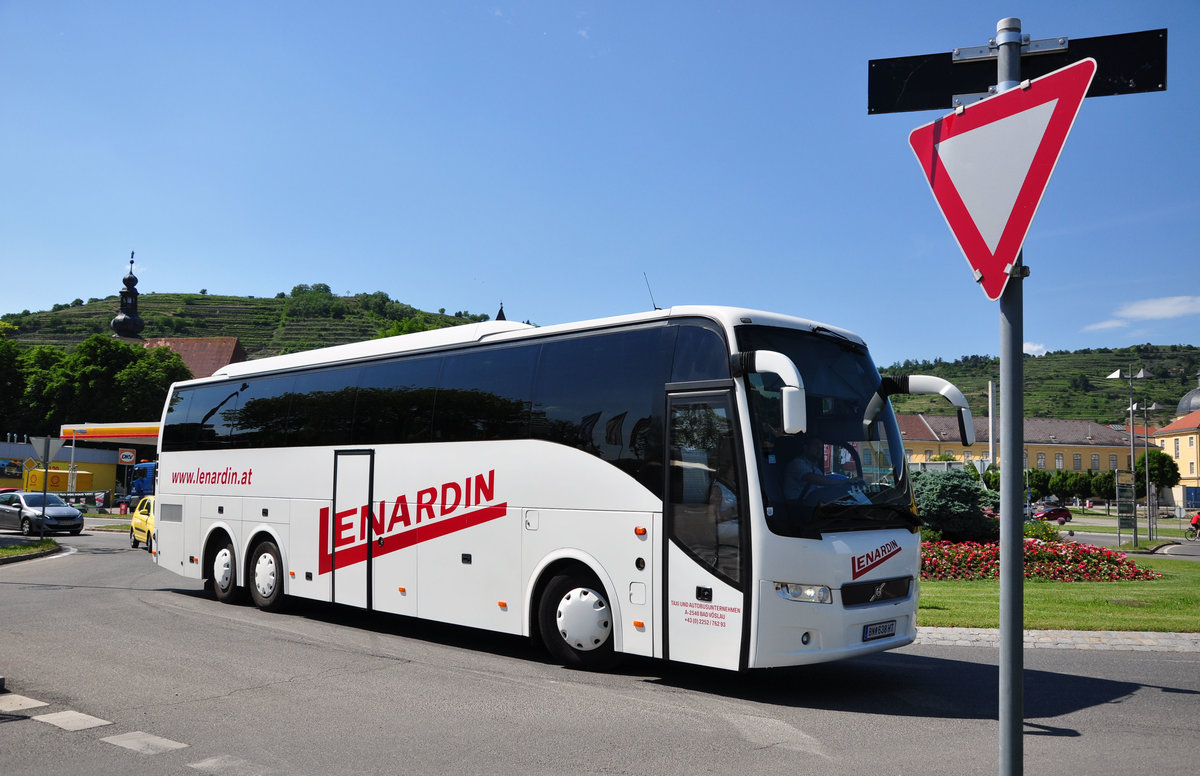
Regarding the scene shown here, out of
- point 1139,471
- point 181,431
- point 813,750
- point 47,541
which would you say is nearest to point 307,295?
point 1139,471

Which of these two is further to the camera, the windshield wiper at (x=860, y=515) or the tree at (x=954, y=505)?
the tree at (x=954, y=505)

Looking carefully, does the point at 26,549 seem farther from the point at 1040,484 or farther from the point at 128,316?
the point at 128,316

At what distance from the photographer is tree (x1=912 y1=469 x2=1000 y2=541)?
20109 millimetres

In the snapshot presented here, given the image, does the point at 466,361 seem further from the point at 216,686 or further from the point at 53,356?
the point at 53,356

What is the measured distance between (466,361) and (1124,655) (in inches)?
321

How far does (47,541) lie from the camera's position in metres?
28.0

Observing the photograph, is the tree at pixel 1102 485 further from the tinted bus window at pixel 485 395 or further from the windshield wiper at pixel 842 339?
the tinted bus window at pixel 485 395

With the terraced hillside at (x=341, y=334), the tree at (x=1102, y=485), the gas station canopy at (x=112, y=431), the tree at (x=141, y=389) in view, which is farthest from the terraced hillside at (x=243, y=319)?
the tree at (x=1102, y=485)

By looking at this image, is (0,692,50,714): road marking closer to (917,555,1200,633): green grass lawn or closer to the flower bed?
(917,555,1200,633): green grass lawn

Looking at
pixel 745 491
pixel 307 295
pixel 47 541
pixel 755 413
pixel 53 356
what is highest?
pixel 307 295

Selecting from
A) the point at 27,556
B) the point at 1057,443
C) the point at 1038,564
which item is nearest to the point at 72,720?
the point at 1038,564

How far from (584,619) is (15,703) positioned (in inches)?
191

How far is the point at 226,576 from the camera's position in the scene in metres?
15.1

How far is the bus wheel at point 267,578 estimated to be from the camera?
45.9ft
